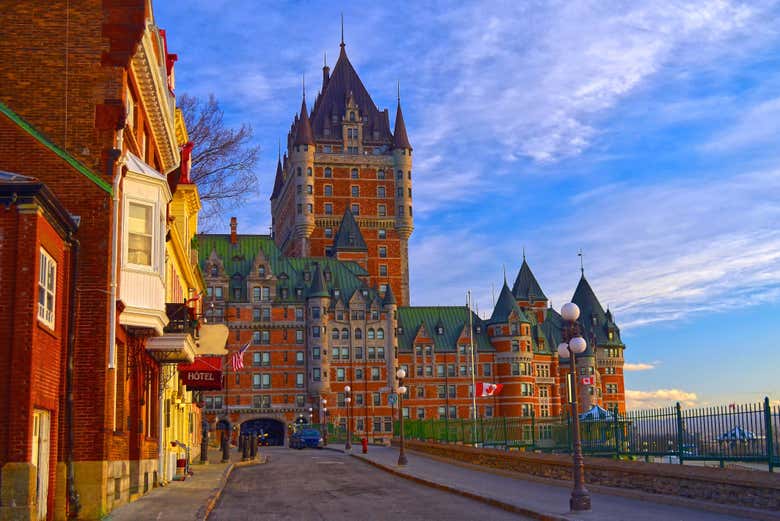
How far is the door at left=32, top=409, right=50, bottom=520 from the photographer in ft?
54.0

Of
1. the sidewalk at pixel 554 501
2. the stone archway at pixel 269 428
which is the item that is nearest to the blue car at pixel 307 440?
the sidewalk at pixel 554 501

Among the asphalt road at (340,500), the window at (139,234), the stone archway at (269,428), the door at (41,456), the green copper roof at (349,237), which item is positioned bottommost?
the stone archway at (269,428)

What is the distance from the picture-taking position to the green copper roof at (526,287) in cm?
13700

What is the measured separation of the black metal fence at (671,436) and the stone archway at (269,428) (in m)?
75.6

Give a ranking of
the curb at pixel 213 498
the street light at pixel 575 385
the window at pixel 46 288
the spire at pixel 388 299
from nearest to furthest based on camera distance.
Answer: the window at pixel 46 288
the street light at pixel 575 385
the curb at pixel 213 498
the spire at pixel 388 299

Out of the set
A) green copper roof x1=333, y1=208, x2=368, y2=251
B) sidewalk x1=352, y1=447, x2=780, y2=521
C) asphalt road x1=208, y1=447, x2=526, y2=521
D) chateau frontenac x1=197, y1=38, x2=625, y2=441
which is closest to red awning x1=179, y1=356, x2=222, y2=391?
asphalt road x1=208, y1=447, x2=526, y2=521

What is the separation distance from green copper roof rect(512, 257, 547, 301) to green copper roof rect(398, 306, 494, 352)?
36.2ft

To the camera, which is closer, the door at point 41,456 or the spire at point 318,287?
the door at point 41,456

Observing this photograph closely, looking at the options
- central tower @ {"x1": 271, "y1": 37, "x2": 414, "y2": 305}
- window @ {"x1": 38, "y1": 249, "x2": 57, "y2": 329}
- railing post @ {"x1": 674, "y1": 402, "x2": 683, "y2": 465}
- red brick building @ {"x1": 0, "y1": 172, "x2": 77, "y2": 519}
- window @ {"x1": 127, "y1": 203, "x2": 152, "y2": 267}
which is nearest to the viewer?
red brick building @ {"x1": 0, "y1": 172, "x2": 77, "y2": 519}

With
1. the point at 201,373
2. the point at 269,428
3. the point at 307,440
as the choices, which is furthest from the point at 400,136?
the point at 201,373

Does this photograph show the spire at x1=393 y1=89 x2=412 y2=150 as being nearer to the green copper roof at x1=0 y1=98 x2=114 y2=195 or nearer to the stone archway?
the stone archway

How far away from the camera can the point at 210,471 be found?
3581 cm

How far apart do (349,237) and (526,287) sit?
3056 centimetres

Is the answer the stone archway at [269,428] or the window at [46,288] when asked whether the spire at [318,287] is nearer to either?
the stone archway at [269,428]
